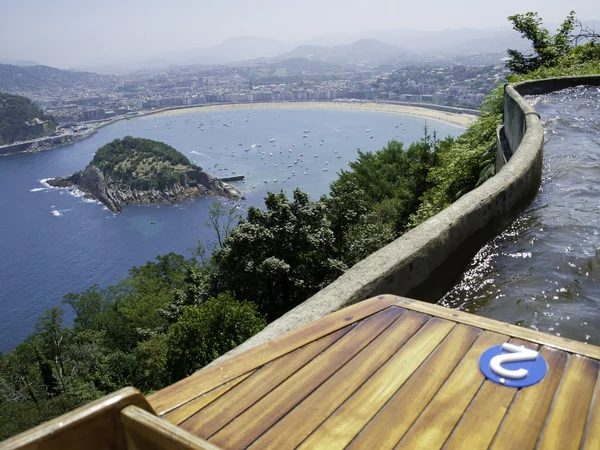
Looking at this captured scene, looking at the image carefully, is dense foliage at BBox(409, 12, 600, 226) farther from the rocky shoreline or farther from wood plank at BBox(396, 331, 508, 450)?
the rocky shoreline

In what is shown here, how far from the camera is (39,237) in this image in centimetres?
7575

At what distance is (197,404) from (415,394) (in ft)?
3.13

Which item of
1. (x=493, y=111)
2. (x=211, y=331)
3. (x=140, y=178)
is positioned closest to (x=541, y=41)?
(x=493, y=111)

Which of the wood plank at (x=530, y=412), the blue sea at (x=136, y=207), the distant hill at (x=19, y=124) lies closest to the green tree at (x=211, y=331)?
the wood plank at (x=530, y=412)

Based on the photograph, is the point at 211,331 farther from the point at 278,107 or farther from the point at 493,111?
the point at 278,107

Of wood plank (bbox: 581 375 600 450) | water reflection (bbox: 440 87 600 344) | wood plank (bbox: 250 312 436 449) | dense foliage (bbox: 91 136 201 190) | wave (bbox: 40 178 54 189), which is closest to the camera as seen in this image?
wood plank (bbox: 581 375 600 450)

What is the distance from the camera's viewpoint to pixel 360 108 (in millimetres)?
149250

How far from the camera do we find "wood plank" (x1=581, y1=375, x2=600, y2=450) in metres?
1.80

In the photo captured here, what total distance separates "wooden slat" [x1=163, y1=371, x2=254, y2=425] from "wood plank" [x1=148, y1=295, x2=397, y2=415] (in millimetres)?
27

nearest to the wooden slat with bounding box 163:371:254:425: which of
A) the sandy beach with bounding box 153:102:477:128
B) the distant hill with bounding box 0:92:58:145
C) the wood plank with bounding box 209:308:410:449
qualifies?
the wood plank with bounding box 209:308:410:449

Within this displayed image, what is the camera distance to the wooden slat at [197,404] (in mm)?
2123

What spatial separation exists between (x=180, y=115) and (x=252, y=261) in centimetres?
15878

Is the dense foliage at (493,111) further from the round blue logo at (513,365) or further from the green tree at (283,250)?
the round blue logo at (513,365)

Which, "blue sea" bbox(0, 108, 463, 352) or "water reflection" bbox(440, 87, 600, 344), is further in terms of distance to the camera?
"blue sea" bbox(0, 108, 463, 352)
